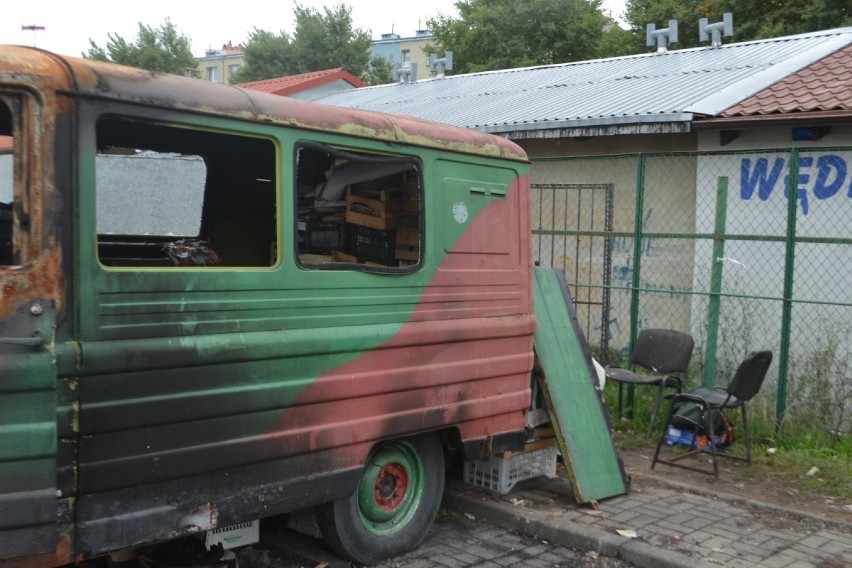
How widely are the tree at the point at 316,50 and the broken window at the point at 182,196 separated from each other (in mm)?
37576

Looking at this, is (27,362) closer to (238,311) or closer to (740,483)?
(238,311)

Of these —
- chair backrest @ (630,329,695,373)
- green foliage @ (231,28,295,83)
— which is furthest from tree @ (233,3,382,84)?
chair backrest @ (630,329,695,373)

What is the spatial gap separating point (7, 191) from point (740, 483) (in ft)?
17.4

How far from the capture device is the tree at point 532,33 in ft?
102

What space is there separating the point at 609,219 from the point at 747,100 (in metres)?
2.40

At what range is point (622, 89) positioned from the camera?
1226 cm

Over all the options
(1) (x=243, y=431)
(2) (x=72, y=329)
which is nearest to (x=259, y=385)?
(1) (x=243, y=431)

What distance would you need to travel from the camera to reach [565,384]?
609cm

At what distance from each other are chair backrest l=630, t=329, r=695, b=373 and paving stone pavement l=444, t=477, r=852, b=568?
1.42 m

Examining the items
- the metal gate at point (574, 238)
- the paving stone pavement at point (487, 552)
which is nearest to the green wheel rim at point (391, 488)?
the paving stone pavement at point (487, 552)

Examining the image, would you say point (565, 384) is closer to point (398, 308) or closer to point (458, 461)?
point (458, 461)

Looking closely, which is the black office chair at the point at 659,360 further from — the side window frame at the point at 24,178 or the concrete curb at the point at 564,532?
the side window frame at the point at 24,178

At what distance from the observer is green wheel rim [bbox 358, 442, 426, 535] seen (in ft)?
16.4

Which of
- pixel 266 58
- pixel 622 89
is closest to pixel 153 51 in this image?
pixel 266 58
